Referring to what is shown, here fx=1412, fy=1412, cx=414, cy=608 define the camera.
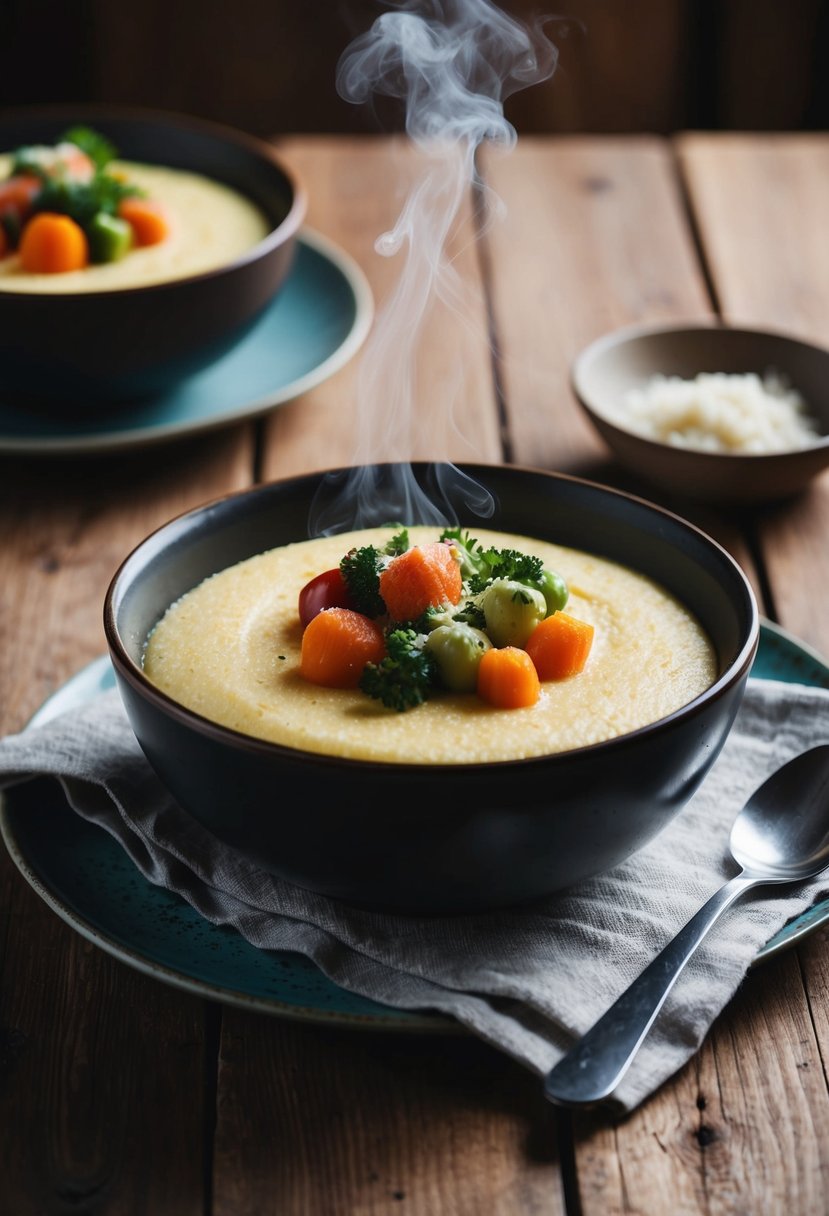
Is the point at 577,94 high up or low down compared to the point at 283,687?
down

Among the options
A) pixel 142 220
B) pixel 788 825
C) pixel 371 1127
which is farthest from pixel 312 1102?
pixel 142 220

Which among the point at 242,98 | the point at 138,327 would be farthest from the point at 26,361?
the point at 242,98

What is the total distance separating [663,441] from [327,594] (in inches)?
47.4

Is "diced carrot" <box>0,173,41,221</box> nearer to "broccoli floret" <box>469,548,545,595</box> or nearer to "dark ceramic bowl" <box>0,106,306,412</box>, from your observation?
"dark ceramic bowl" <box>0,106,306,412</box>

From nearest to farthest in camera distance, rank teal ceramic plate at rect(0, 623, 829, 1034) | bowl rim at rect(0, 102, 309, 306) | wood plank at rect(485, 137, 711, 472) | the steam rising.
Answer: teal ceramic plate at rect(0, 623, 829, 1034), the steam rising, bowl rim at rect(0, 102, 309, 306), wood plank at rect(485, 137, 711, 472)

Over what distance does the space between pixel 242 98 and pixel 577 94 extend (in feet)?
4.80

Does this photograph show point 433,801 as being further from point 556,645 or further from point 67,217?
point 67,217

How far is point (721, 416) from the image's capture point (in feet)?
8.98

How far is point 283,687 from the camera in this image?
1.64 metres

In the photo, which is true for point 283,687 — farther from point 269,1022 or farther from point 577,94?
point 577,94

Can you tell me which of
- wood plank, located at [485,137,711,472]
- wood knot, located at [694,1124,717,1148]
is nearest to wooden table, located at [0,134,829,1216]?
wood knot, located at [694,1124,717,1148]

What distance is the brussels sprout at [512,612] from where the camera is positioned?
5.40ft

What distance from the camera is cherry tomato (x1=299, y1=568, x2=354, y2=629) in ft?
5.66

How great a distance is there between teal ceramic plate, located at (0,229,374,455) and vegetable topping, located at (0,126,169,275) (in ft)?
0.95
